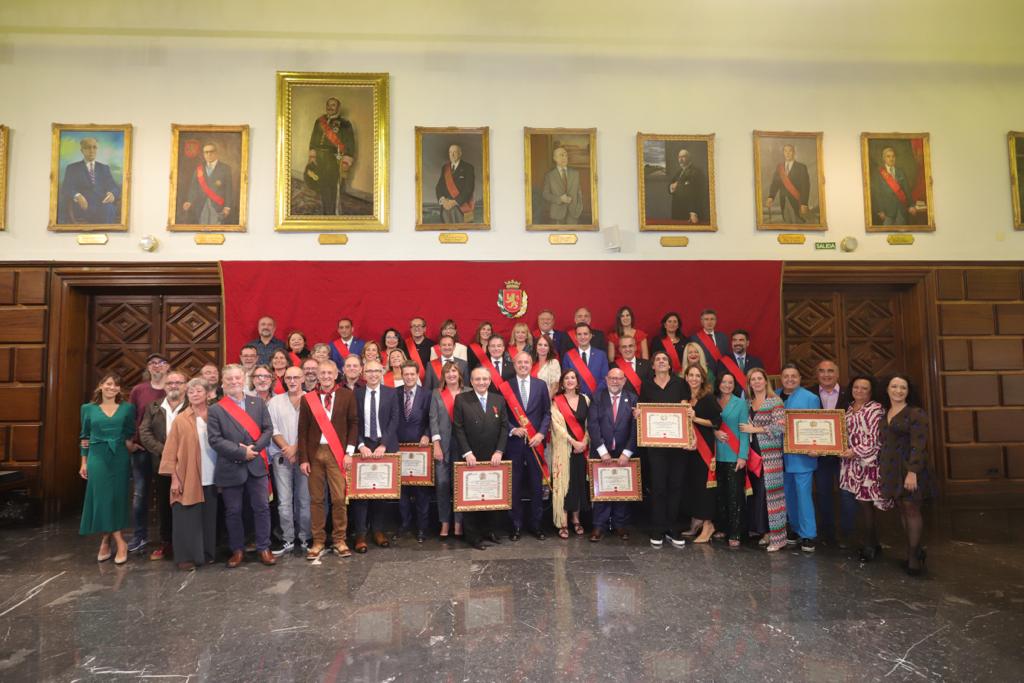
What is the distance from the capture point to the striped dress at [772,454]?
15.8 ft

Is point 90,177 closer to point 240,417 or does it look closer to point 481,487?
point 240,417

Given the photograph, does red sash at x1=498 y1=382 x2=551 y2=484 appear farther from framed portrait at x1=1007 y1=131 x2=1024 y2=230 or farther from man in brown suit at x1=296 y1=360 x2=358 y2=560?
framed portrait at x1=1007 y1=131 x2=1024 y2=230

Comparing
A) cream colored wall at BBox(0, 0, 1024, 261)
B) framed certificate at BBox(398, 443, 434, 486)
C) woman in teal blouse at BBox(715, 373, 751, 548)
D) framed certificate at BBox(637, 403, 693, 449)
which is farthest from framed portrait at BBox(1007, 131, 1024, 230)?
framed certificate at BBox(398, 443, 434, 486)

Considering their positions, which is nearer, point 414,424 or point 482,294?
point 414,424

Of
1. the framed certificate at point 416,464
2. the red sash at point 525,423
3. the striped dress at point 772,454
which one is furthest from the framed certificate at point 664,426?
the framed certificate at point 416,464

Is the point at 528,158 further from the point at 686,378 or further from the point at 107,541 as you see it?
the point at 107,541

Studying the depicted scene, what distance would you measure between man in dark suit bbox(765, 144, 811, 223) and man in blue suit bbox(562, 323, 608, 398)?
3744 millimetres

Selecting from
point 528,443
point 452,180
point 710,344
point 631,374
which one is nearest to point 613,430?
point 528,443

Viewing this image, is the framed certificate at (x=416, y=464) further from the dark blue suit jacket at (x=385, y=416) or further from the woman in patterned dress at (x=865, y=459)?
the woman in patterned dress at (x=865, y=459)

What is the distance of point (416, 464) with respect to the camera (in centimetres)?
504

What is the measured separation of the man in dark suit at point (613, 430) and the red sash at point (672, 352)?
1628 mm

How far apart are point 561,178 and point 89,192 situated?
6468mm

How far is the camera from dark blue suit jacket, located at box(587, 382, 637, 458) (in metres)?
5.12

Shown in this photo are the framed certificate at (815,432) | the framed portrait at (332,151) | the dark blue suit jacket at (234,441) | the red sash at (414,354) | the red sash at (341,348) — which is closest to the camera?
the dark blue suit jacket at (234,441)
